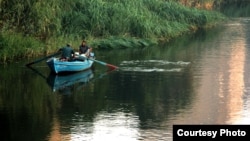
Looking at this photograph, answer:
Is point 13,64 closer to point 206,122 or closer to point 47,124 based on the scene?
point 47,124

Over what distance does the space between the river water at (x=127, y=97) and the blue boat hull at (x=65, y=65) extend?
18.6 inches

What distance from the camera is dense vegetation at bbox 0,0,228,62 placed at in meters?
37.8

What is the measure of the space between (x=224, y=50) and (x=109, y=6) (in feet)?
32.7

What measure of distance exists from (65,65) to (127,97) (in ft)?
24.5

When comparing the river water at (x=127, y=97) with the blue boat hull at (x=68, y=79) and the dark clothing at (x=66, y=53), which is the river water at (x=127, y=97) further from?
the dark clothing at (x=66, y=53)

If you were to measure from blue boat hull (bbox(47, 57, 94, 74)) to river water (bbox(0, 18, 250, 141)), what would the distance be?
18.6 inches

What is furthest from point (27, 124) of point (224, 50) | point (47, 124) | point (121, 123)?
point (224, 50)

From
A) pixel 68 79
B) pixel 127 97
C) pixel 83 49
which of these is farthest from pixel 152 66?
pixel 127 97

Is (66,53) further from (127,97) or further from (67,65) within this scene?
(127,97)

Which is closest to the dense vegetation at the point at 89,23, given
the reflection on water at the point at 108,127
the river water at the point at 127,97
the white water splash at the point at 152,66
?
the river water at the point at 127,97

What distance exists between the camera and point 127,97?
25.7 metres

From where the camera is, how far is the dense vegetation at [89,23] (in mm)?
37750

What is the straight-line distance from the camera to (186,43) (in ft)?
162

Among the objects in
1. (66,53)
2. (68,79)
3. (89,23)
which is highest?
(89,23)
